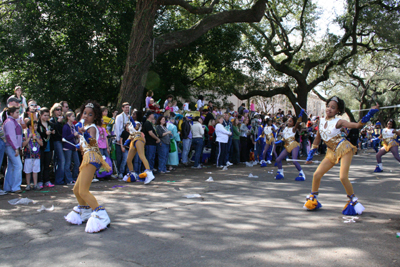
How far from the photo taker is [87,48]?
14695 mm

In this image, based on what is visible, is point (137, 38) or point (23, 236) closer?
point (23, 236)

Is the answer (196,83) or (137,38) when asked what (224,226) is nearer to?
(137,38)

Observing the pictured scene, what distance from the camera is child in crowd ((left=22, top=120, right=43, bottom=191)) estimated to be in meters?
8.04

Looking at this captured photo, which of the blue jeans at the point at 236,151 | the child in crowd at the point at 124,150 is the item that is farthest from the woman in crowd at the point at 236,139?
the child in crowd at the point at 124,150

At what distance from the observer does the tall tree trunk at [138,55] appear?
42.5 feet

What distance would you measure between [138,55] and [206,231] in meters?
9.68

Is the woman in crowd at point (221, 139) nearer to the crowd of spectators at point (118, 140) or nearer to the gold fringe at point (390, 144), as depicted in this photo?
the crowd of spectators at point (118, 140)

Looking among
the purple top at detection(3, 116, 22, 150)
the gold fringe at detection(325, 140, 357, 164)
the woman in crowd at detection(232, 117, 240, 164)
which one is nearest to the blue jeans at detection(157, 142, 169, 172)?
the woman in crowd at detection(232, 117, 240, 164)

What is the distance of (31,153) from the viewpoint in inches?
321

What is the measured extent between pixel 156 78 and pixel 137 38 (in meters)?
4.71

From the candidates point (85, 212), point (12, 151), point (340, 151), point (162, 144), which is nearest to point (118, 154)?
point (162, 144)

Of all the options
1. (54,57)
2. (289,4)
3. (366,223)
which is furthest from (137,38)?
(289,4)

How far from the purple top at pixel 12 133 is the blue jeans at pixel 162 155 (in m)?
4.41

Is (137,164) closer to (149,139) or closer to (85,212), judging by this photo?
(149,139)
